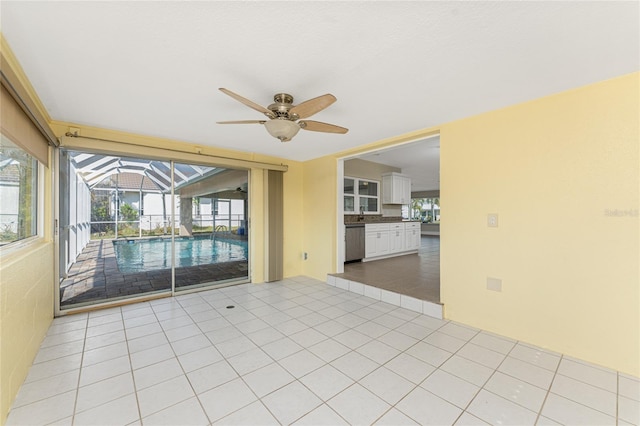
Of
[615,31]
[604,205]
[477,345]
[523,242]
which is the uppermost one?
[615,31]

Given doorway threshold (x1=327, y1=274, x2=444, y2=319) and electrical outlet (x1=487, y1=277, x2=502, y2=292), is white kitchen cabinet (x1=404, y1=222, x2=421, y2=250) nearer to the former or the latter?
doorway threshold (x1=327, y1=274, x2=444, y2=319)

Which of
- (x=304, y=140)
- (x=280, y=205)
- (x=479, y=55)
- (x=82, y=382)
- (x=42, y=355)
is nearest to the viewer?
(x=479, y=55)

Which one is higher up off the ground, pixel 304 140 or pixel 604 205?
pixel 304 140

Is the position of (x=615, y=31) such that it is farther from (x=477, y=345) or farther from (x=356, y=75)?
(x=477, y=345)

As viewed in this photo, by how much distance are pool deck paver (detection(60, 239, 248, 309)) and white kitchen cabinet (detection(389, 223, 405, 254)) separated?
350 cm

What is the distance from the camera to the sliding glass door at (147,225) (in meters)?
3.62

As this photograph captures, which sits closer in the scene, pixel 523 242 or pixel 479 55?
pixel 479 55

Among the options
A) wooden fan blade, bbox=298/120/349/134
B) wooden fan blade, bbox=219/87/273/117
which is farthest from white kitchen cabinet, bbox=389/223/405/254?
wooden fan blade, bbox=219/87/273/117

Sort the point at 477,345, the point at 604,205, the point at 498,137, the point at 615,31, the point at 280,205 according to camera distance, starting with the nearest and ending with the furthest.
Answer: the point at 615,31, the point at 604,205, the point at 477,345, the point at 498,137, the point at 280,205

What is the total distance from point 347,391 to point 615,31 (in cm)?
278

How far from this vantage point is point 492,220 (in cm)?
264

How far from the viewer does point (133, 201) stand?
3873mm

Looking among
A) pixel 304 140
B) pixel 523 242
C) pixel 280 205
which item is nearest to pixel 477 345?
pixel 523 242

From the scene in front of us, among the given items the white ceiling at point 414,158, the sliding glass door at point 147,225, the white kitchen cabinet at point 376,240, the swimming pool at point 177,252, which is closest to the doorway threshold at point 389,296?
the white kitchen cabinet at point 376,240
